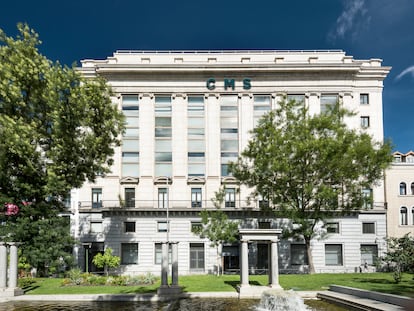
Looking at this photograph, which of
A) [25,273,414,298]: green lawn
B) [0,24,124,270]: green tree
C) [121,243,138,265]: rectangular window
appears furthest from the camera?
[121,243,138,265]: rectangular window

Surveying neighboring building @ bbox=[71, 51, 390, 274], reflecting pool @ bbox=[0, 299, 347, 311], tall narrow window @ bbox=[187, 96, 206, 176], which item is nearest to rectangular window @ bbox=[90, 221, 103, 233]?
neighboring building @ bbox=[71, 51, 390, 274]

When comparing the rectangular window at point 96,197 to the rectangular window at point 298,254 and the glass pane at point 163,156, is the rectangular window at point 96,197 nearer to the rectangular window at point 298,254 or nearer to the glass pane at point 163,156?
the glass pane at point 163,156

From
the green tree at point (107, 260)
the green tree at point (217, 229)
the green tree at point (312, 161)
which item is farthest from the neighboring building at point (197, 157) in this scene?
the green tree at point (312, 161)

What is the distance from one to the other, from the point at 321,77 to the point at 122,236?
30.4 metres

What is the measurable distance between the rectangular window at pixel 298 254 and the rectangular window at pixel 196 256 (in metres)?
10.4

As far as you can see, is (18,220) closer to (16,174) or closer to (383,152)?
(16,174)

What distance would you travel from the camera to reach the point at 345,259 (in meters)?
42.0

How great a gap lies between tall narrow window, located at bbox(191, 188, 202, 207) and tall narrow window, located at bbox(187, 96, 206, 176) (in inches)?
75.7

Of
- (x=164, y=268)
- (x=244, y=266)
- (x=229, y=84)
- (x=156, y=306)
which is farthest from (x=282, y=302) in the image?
(x=229, y=84)

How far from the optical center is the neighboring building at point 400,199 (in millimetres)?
43250

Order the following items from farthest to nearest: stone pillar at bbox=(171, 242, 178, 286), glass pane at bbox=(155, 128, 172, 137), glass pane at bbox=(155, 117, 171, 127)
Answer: glass pane at bbox=(155, 117, 171, 127), glass pane at bbox=(155, 128, 172, 137), stone pillar at bbox=(171, 242, 178, 286)

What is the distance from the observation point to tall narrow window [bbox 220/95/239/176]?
44166 mm

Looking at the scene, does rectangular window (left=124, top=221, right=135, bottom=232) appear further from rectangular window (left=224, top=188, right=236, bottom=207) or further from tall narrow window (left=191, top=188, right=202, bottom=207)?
rectangular window (left=224, top=188, right=236, bottom=207)

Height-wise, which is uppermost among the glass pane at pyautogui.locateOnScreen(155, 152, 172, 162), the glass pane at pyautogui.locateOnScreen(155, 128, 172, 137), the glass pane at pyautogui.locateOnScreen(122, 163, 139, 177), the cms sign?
the cms sign
